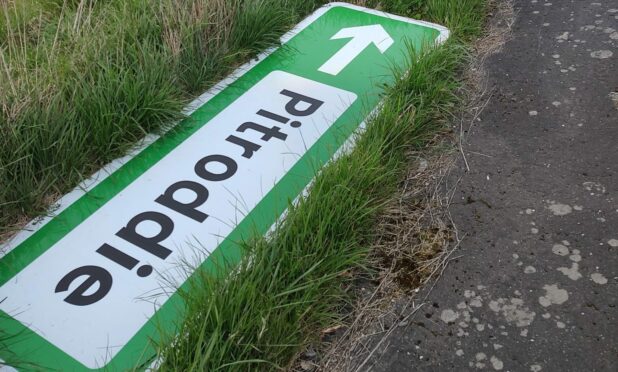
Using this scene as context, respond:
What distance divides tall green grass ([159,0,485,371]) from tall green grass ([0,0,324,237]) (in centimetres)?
99

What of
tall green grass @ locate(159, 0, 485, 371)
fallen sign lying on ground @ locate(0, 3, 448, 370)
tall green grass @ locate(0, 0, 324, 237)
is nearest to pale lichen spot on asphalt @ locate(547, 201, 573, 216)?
tall green grass @ locate(159, 0, 485, 371)

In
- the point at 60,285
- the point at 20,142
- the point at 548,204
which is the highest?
the point at 20,142

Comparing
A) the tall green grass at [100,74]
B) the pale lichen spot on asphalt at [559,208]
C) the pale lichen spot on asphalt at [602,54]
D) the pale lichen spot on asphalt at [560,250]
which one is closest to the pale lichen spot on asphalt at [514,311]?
the pale lichen spot on asphalt at [560,250]

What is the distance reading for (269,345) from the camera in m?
1.91

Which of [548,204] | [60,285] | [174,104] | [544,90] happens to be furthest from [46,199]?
[544,90]

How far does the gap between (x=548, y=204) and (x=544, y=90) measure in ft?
3.05

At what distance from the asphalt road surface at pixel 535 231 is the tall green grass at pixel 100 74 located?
4.90 feet

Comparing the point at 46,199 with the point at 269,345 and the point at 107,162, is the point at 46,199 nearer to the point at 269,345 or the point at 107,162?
the point at 107,162

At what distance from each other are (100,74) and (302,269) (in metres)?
1.55

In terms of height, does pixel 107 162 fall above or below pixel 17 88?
below

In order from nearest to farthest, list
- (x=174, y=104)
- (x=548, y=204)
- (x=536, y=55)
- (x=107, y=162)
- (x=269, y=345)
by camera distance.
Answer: (x=269, y=345), (x=548, y=204), (x=107, y=162), (x=174, y=104), (x=536, y=55)

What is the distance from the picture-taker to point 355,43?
3.59 metres

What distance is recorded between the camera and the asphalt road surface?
2.04 m

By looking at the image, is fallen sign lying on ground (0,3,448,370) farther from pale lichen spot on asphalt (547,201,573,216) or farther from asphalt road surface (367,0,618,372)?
pale lichen spot on asphalt (547,201,573,216)
